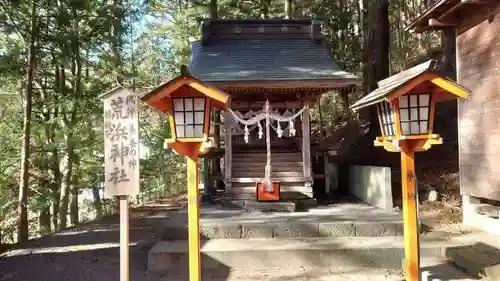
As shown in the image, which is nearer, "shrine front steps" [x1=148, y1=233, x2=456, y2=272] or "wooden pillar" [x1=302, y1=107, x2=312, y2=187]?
"shrine front steps" [x1=148, y1=233, x2=456, y2=272]

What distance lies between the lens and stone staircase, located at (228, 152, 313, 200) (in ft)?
30.2

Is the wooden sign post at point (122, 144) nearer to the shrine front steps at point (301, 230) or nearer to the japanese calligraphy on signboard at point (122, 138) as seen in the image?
the japanese calligraphy on signboard at point (122, 138)

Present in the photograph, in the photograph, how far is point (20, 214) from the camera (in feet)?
29.6

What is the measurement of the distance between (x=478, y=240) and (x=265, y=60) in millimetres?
5990

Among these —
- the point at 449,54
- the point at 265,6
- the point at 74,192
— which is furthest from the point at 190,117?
the point at 449,54

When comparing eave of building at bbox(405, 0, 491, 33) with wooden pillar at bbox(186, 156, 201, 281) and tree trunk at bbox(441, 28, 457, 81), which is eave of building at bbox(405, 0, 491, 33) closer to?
wooden pillar at bbox(186, 156, 201, 281)

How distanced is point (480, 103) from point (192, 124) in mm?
5437

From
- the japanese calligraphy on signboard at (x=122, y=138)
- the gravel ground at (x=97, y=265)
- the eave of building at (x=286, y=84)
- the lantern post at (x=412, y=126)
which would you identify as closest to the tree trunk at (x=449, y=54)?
the eave of building at (x=286, y=84)

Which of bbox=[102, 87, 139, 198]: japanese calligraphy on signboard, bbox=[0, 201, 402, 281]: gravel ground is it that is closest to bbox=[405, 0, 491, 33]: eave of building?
bbox=[0, 201, 402, 281]: gravel ground

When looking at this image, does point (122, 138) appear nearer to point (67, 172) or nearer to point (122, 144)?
point (122, 144)

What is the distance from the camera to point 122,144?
14.1ft

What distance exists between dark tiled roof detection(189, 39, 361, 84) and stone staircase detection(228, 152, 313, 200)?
2.03 metres

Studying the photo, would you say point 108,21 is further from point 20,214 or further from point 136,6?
point 20,214

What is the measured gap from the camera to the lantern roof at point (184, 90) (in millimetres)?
4359
